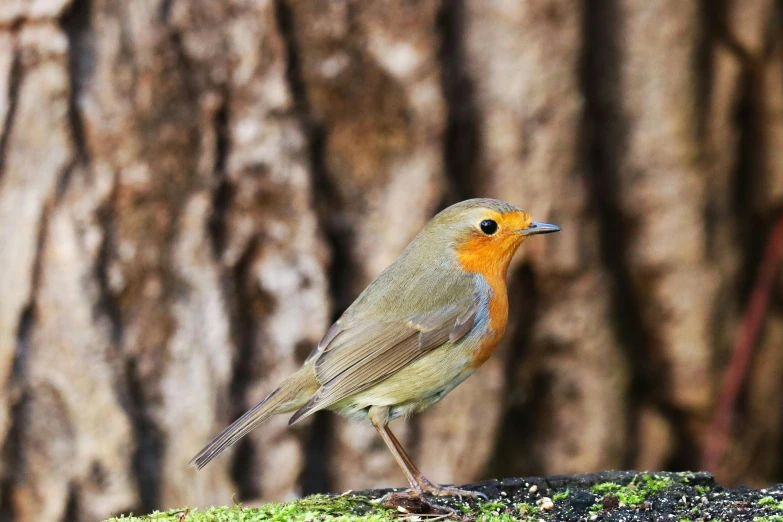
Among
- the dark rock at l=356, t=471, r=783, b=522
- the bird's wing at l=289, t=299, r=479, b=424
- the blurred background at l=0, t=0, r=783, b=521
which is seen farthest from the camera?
the blurred background at l=0, t=0, r=783, b=521

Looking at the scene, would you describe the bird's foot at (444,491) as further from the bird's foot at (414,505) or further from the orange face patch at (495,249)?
the orange face patch at (495,249)

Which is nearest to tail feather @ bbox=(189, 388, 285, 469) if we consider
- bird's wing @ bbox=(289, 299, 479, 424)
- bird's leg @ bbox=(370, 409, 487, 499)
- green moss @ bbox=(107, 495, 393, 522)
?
bird's wing @ bbox=(289, 299, 479, 424)

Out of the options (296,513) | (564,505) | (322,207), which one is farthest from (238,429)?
(322,207)

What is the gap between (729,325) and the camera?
4.57m

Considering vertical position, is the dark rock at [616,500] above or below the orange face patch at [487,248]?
below

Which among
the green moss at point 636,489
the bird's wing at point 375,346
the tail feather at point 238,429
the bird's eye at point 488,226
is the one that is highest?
the bird's eye at point 488,226

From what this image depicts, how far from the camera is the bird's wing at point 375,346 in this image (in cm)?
301

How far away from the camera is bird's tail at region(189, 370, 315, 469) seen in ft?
9.30

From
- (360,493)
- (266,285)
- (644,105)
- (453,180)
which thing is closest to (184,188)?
(266,285)

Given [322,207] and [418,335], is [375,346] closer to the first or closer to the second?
[418,335]

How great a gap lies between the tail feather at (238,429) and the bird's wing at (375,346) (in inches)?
4.1

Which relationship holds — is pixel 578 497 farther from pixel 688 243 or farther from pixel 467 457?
pixel 688 243

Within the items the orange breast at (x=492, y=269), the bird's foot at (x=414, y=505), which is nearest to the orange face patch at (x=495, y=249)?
the orange breast at (x=492, y=269)

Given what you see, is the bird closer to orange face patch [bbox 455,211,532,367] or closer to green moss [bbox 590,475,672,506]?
orange face patch [bbox 455,211,532,367]
